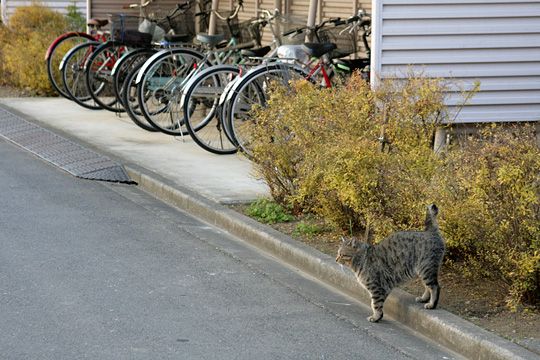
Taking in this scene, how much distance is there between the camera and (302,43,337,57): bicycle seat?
13023 mm

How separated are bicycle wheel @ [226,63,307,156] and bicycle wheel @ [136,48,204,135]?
4.36 feet

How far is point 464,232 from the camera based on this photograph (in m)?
7.57

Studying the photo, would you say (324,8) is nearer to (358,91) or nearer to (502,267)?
(358,91)

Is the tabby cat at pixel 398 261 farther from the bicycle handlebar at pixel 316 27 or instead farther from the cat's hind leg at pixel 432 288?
the bicycle handlebar at pixel 316 27

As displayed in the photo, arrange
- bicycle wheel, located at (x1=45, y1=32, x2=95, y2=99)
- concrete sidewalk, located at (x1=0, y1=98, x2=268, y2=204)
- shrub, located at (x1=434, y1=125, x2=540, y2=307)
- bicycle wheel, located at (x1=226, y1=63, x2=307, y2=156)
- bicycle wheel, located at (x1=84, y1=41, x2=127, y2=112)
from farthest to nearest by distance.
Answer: bicycle wheel, located at (x1=45, y1=32, x2=95, y2=99) < bicycle wheel, located at (x1=84, y1=41, x2=127, y2=112) < bicycle wheel, located at (x1=226, y1=63, x2=307, y2=156) < concrete sidewalk, located at (x1=0, y1=98, x2=268, y2=204) < shrub, located at (x1=434, y1=125, x2=540, y2=307)

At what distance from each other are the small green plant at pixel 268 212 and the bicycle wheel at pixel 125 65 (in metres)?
5.68

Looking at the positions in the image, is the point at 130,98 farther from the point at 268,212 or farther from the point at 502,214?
the point at 502,214

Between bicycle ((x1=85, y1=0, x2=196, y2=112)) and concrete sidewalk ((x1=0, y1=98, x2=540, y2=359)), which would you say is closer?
concrete sidewalk ((x1=0, y1=98, x2=540, y2=359))

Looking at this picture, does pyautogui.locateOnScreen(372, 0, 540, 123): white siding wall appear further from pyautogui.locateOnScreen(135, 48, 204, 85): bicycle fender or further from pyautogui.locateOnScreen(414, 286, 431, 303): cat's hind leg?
pyautogui.locateOnScreen(414, 286, 431, 303): cat's hind leg

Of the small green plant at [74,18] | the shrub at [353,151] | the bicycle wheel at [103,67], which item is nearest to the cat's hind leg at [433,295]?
the shrub at [353,151]

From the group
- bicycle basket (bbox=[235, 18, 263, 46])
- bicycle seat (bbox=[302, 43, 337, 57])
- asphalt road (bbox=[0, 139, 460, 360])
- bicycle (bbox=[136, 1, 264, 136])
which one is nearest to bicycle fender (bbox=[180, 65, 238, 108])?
bicycle (bbox=[136, 1, 264, 136])

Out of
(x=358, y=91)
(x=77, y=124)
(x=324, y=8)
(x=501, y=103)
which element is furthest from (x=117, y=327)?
(x=324, y=8)

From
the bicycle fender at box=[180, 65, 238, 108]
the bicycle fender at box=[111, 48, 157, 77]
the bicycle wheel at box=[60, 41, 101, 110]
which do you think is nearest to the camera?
the bicycle fender at box=[180, 65, 238, 108]

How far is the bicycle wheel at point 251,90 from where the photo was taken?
12.9m
